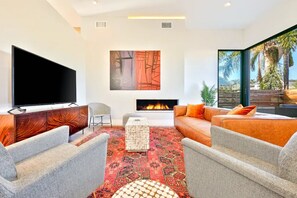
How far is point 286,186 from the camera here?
675 mm

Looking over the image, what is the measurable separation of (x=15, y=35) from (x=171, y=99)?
4.02 m

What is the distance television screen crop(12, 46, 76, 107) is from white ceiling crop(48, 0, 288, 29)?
2.17 metres

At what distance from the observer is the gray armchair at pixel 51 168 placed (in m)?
0.80

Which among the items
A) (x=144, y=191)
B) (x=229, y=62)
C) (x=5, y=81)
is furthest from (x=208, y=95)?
(x=5, y=81)

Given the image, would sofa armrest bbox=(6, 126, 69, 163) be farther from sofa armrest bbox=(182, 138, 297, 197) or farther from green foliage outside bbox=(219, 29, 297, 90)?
green foliage outside bbox=(219, 29, 297, 90)

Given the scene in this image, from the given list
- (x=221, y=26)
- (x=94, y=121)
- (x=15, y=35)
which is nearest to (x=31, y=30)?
(x=15, y=35)

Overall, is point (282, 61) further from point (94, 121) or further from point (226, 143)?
point (94, 121)

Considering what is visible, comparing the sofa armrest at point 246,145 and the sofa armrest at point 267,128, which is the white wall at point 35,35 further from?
the sofa armrest at point 267,128

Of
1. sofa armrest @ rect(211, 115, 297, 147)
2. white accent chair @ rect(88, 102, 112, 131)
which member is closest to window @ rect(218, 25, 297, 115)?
sofa armrest @ rect(211, 115, 297, 147)

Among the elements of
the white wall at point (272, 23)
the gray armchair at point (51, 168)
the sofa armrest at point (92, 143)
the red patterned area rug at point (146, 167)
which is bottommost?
the red patterned area rug at point (146, 167)

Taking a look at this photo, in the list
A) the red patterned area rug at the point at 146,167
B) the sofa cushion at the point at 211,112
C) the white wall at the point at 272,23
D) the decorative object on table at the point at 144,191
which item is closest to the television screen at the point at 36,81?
the red patterned area rug at the point at 146,167

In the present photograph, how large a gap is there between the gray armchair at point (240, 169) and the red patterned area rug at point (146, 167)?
51 cm

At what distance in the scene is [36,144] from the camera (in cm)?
147

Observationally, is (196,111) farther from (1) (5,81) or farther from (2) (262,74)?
(1) (5,81)
